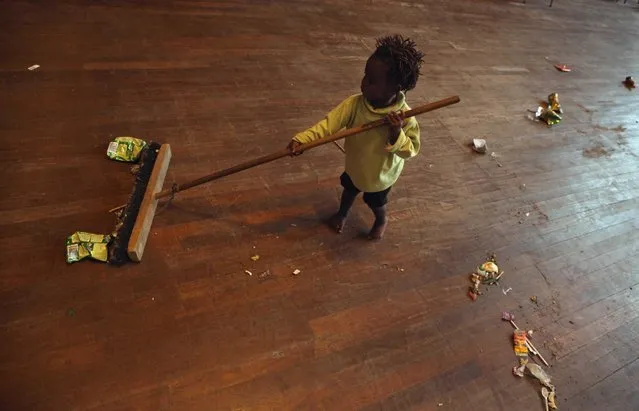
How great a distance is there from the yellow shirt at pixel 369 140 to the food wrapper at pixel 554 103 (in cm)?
233

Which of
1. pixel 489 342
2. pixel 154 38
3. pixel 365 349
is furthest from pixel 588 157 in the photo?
pixel 154 38

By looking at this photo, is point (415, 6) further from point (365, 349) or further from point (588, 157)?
point (365, 349)

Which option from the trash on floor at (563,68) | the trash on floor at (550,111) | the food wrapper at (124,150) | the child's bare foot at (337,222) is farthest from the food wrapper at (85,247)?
the trash on floor at (563,68)

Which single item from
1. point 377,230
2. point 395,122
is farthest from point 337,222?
point 395,122

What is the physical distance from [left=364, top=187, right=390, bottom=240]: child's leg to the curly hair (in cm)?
55

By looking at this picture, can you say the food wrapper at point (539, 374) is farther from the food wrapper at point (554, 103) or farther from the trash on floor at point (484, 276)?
the food wrapper at point (554, 103)

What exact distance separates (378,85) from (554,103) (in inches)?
104

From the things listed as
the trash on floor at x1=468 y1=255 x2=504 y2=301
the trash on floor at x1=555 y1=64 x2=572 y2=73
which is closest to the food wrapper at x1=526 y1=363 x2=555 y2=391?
the trash on floor at x1=468 y1=255 x2=504 y2=301

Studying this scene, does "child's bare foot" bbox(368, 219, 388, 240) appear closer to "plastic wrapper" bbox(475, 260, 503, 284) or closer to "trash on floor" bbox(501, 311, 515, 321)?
"plastic wrapper" bbox(475, 260, 503, 284)

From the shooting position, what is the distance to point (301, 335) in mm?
1678

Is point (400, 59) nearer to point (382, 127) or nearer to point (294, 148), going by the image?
point (382, 127)

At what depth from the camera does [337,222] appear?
2.06m

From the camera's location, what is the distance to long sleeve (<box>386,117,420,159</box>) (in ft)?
4.93

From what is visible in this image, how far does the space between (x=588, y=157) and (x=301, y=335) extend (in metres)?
2.52
